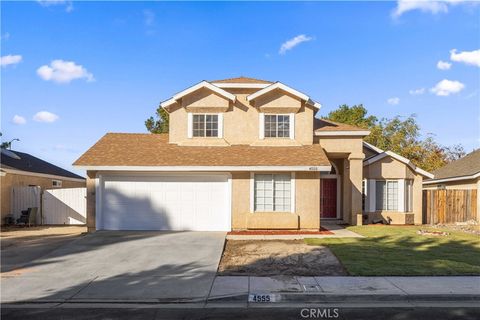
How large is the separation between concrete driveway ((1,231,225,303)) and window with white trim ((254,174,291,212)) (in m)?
2.84

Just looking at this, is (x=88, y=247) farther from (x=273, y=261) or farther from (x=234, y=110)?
(x=234, y=110)

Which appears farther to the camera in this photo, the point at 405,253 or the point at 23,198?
the point at 23,198

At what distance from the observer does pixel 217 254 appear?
1251 centimetres

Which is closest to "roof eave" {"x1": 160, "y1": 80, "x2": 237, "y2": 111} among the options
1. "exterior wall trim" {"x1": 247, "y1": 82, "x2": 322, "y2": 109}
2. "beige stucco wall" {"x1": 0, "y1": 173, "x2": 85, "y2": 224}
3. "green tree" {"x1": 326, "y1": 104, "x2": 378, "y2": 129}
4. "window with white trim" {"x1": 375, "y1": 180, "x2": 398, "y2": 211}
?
"exterior wall trim" {"x1": 247, "y1": 82, "x2": 322, "y2": 109}

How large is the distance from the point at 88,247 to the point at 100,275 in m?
3.85

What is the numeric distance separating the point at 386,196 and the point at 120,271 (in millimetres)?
15592

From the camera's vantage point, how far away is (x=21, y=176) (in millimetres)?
22625

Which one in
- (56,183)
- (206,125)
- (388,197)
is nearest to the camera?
(206,125)

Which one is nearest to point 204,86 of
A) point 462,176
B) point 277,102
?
point 277,102

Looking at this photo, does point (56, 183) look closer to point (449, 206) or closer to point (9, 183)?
point (9, 183)

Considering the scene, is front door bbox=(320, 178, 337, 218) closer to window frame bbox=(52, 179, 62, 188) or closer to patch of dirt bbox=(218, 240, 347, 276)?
patch of dirt bbox=(218, 240, 347, 276)

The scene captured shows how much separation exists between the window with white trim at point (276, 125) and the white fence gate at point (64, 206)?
10.0 metres

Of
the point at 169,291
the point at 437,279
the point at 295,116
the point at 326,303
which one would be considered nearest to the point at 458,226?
the point at 295,116

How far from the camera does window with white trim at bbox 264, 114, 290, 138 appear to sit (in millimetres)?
19031
